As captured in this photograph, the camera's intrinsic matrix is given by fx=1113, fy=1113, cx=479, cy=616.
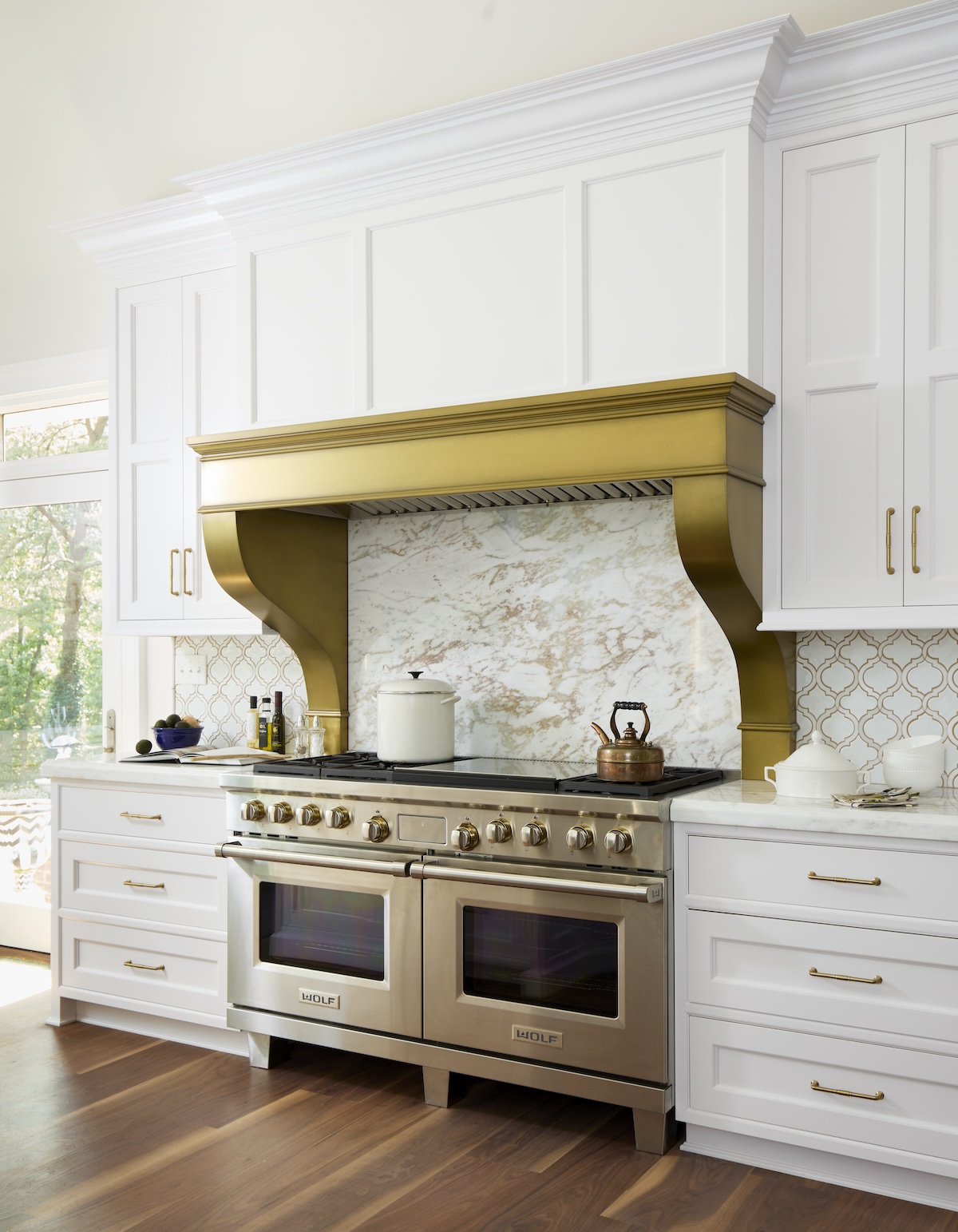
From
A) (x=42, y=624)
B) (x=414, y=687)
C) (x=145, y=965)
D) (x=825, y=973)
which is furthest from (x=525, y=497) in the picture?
(x=42, y=624)

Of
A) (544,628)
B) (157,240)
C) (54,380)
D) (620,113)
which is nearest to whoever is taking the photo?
(620,113)

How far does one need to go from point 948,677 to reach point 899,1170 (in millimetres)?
1225

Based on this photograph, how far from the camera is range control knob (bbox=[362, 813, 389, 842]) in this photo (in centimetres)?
312

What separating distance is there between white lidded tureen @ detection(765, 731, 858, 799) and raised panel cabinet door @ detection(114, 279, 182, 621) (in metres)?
2.20

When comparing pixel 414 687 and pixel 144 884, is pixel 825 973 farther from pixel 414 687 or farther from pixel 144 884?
pixel 144 884

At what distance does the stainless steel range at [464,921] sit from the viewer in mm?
2752

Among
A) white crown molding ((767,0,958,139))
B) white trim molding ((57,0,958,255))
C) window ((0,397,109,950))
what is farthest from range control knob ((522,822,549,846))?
window ((0,397,109,950))

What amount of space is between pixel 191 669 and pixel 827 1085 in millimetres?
2770

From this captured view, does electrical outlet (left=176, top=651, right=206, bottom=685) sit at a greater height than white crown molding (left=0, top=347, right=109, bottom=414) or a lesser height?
lesser

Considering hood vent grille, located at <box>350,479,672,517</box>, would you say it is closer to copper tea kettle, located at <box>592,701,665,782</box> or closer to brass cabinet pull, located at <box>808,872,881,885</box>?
copper tea kettle, located at <box>592,701,665,782</box>

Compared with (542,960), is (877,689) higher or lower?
higher

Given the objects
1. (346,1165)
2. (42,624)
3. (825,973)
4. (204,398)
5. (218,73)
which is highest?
(218,73)

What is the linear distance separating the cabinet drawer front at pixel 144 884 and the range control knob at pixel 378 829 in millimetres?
622

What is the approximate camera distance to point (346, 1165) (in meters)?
2.69
